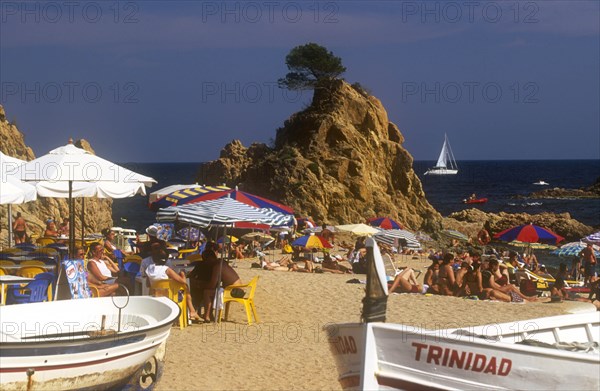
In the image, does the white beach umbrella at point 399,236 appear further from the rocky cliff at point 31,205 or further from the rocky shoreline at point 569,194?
the rocky shoreline at point 569,194

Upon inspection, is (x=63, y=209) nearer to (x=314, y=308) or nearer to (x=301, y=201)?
(x=301, y=201)

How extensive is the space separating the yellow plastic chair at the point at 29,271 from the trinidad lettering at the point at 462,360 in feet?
26.2

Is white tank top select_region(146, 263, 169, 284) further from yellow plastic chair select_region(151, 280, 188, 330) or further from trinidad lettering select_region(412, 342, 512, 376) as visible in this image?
trinidad lettering select_region(412, 342, 512, 376)

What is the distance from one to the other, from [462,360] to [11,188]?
8.74m

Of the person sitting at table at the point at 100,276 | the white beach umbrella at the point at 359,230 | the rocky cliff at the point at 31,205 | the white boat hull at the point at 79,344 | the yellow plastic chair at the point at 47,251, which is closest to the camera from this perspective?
the white boat hull at the point at 79,344

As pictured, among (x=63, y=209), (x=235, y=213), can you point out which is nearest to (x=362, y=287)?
(x=235, y=213)

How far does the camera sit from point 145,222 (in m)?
70.9

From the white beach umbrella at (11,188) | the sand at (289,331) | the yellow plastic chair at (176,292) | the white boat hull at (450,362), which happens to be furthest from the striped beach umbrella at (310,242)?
the white boat hull at (450,362)

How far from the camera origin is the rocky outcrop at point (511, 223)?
4888cm

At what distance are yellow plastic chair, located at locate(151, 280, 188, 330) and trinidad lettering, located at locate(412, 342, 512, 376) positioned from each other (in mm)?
5869

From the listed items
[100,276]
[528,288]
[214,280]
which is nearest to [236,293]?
[214,280]

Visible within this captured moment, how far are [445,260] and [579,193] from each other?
87.4 meters

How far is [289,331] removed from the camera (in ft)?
41.8

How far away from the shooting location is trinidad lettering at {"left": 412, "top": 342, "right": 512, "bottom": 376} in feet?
24.0
